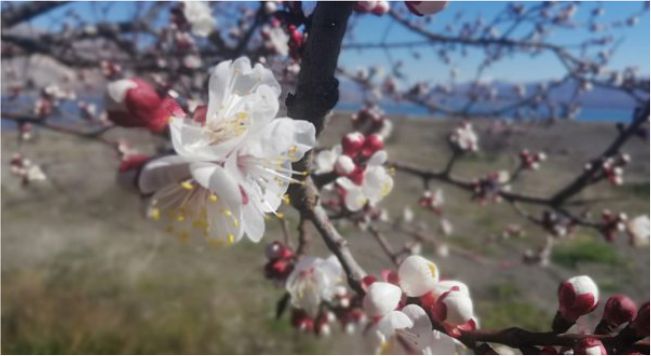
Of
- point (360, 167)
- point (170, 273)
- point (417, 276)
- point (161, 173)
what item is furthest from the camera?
point (170, 273)

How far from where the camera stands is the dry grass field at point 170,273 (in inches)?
168

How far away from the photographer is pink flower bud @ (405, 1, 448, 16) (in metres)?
0.76

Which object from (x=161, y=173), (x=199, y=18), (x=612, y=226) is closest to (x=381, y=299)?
(x=161, y=173)

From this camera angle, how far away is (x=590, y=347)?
720mm

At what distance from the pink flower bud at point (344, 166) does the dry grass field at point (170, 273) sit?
3.24 feet

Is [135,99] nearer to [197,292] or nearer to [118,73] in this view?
[118,73]

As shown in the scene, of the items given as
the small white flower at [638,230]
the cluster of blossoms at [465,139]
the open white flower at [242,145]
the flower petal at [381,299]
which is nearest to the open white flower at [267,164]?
the open white flower at [242,145]

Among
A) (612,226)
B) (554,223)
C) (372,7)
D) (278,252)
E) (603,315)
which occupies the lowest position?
(554,223)

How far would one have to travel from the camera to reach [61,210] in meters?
7.70

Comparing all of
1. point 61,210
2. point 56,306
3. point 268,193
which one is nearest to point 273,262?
point 268,193

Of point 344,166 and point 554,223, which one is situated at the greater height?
point 344,166

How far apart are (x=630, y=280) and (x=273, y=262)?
5.63 metres

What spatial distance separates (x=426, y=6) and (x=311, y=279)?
0.72 metres

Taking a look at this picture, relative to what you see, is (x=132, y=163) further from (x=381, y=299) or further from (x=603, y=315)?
(x=603, y=315)
